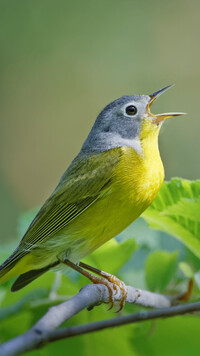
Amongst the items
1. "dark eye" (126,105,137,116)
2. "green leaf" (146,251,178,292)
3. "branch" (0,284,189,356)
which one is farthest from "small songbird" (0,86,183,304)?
"branch" (0,284,189,356)

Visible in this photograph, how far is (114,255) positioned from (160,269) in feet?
0.39

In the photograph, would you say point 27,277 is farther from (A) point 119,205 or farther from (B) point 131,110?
(B) point 131,110

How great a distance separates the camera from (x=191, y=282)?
133 centimetres

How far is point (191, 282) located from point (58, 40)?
14.6 ft

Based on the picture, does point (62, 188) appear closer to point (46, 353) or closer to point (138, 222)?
point (138, 222)

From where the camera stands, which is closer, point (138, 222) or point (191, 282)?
point (191, 282)

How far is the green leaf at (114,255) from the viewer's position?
1290mm

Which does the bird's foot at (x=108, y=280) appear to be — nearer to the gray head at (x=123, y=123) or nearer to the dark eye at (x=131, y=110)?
the gray head at (x=123, y=123)

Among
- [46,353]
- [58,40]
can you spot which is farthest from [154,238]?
Result: [58,40]

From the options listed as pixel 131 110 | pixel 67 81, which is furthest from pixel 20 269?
pixel 67 81

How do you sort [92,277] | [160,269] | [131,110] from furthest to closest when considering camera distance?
[131,110], [92,277], [160,269]

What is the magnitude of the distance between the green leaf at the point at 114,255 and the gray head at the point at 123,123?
557 millimetres

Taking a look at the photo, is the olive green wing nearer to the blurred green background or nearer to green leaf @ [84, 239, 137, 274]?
green leaf @ [84, 239, 137, 274]

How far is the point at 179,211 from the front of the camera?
119cm
